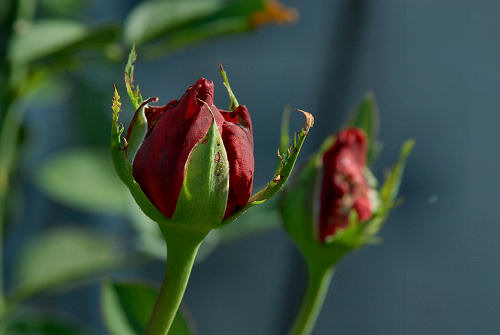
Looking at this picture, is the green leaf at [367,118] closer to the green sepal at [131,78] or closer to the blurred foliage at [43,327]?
the green sepal at [131,78]

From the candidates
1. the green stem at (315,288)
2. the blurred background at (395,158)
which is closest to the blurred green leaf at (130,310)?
the green stem at (315,288)

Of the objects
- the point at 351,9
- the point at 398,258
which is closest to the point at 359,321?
the point at 398,258

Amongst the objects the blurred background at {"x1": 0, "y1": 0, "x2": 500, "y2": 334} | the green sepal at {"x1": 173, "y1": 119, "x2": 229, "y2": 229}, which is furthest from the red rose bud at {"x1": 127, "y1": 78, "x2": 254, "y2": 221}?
the blurred background at {"x1": 0, "y1": 0, "x2": 500, "y2": 334}

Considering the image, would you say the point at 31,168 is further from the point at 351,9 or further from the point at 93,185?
the point at 351,9

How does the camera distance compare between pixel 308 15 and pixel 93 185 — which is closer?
pixel 93 185

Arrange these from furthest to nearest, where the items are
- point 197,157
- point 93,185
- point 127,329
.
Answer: point 93,185 → point 127,329 → point 197,157
